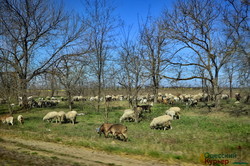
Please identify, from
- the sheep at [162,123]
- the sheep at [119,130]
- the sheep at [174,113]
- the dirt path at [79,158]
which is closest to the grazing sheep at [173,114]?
the sheep at [174,113]

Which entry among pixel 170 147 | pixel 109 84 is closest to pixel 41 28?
pixel 109 84

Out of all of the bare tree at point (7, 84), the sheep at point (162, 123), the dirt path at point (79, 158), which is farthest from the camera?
the bare tree at point (7, 84)

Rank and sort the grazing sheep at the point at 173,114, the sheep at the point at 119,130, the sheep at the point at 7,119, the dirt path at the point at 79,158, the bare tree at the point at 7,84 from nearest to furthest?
1. the dirt path at the point at 79,158
2. the sheep at the point at 119,130
3. the sheep at the point at 7,119
4. the grazing sheep at the point at 173,114
5. the bare tree at the point at 7,84

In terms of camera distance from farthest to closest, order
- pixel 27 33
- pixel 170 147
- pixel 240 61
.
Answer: pixel 27 33, pixel 240 61, pixel 170 147

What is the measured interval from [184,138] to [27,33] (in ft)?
Answer: 77.6

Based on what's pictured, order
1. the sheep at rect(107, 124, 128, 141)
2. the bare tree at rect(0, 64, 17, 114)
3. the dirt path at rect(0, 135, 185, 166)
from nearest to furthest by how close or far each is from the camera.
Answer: the dirt path at rect(0, 135, 185, 166) → the sheep at rect(107, 124, 128, 141) → the bare tree at rect(0, 64, 17, 114)

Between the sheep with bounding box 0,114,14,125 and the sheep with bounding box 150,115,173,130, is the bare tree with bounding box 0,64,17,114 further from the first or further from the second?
the sheep with bounding box 150,115,173,130

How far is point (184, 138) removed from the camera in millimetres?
11914

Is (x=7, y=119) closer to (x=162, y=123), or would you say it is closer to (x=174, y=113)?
(x=162, y=123)

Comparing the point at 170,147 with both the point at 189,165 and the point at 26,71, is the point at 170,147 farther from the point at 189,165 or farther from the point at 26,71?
the point at 26,71

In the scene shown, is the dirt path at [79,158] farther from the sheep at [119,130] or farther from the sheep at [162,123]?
the sheep at [162,123]

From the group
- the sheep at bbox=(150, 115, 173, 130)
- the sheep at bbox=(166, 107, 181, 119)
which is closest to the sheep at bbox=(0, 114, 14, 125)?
the sheep at bbox=(150, 115, 173, 130)

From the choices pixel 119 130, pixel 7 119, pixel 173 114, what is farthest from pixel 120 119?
pixel 7 119

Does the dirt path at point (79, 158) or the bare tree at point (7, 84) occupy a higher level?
the bare tree at point (7, 84)
